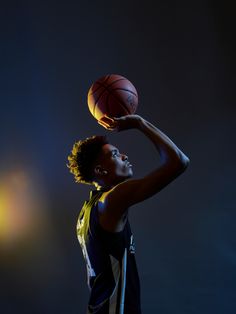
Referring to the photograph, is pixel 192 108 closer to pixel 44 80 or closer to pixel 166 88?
pixel 166 88

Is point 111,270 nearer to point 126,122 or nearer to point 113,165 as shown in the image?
point 113,165

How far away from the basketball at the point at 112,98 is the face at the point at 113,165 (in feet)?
0.70

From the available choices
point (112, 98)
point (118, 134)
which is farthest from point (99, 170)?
point (118, 134)

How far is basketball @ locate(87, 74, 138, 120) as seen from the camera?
6.23 feet

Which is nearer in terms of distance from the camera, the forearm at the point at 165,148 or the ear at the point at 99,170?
the forearm at the point at 165,148

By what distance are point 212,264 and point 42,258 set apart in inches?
52.2

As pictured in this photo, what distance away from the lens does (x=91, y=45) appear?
311 centimetres

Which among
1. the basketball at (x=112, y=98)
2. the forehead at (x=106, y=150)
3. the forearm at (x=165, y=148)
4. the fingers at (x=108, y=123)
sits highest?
the basketball at (x=112, y=98)

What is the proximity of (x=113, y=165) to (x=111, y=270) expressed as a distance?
476 millimetres

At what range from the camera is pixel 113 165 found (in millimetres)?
1757

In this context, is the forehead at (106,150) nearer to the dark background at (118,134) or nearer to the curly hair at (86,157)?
the curly hair at (86,157)

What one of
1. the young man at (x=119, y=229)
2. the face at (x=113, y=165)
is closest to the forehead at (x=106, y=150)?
the face at (x=113, y=165)

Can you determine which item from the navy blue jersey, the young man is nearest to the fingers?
the young man

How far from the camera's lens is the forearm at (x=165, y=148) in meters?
1.48
